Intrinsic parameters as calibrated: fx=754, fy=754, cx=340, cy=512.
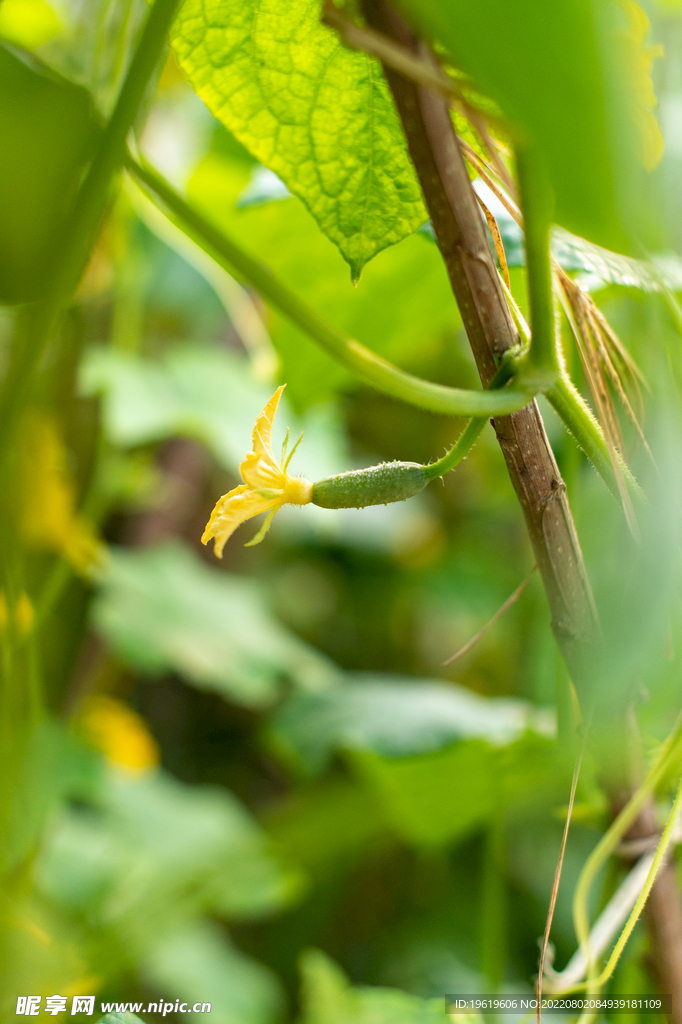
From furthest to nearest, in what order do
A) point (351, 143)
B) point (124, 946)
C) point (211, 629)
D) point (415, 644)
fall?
1. point (415, 644)
2. point (211, 629)
3. point (124, 946)
4. point (351, 143)

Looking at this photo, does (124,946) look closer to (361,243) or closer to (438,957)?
(361,243)

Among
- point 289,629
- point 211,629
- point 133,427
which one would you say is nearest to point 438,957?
point 211,629

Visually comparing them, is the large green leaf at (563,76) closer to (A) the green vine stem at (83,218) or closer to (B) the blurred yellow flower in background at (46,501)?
(A) the green vine stem at (83,218)

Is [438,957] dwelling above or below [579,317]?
below

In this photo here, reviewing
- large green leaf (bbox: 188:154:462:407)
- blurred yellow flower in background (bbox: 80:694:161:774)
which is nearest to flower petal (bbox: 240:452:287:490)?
large green leaf (bbox: 188:154:462:407)

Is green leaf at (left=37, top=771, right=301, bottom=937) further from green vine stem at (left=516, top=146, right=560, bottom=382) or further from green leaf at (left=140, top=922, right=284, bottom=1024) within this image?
green vine stem at (left=516, top=146, right=560, bottom=382)

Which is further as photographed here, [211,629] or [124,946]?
[211,629]

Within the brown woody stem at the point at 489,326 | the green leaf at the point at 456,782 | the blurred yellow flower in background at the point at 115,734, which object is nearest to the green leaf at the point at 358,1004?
the green leaf at the point at 456,782
